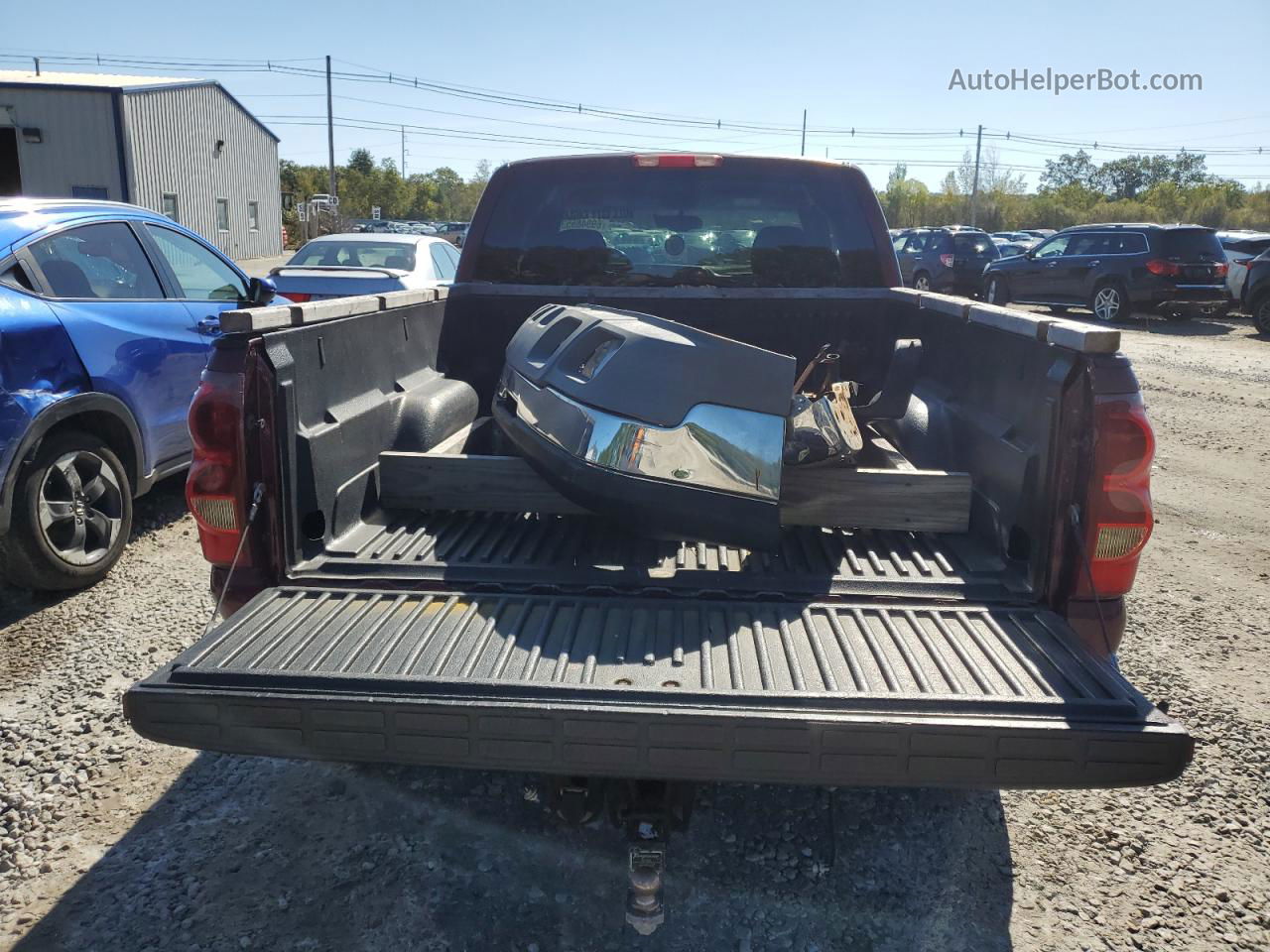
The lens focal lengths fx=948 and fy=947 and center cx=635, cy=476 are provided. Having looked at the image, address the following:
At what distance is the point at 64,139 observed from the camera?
28781 millimetres

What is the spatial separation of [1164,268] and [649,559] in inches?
740

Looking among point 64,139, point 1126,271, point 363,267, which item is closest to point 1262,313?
point 1126,271

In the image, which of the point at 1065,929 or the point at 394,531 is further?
the point at 394,531

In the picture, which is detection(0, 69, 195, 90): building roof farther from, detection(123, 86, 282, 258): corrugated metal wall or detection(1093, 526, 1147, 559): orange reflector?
detection(1093, 526, 1147, 559): orange reflector

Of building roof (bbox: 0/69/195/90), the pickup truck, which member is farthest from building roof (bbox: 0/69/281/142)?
the pickup truck

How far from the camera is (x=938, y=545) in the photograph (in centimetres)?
287

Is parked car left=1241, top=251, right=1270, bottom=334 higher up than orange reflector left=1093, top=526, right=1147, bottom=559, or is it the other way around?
parked car left=1241, top=251, right=1270, bottom=334

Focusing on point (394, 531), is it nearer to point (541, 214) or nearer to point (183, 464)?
point (541, 214)

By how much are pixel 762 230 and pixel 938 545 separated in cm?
190

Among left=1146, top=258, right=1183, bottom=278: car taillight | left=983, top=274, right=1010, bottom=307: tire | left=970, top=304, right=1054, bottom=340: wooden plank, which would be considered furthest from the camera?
left=983, top=274, right=1010, bottom=307: tire

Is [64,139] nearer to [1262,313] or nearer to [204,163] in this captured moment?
[204,163]

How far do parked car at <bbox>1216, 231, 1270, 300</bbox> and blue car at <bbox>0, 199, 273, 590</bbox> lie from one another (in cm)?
1975

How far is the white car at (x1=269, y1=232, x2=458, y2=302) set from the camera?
9094mm

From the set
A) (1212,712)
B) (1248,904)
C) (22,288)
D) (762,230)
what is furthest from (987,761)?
(22,288)
